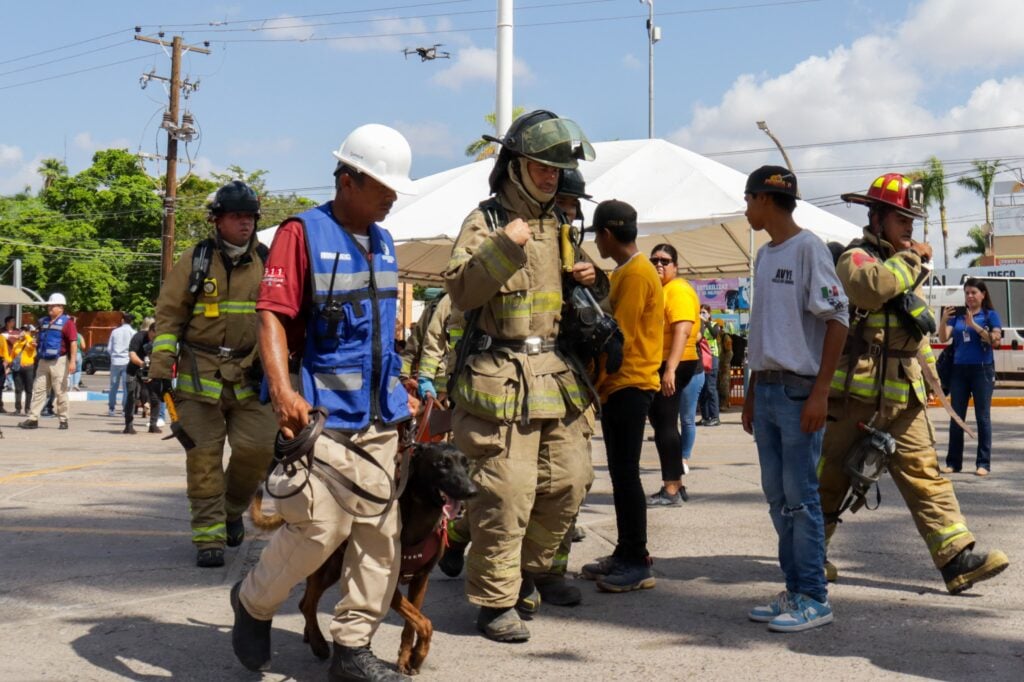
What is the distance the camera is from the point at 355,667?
4.00 meters

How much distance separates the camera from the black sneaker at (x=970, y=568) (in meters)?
5.47

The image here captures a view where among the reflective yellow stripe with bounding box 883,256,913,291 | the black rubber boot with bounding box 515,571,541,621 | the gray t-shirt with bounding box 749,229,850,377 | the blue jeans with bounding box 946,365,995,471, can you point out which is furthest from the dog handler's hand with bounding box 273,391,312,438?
the blue jeans with bounding box 946,365,995,471

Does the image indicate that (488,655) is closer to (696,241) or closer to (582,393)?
(582,393)

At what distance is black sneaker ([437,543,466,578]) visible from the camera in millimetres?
6070

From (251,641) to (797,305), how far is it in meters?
2.69

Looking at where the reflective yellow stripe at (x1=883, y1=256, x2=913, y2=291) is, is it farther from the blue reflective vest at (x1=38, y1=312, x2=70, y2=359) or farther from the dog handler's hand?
the blue reflective vest at (x1=38, y1=312, x2=70, y2=359)

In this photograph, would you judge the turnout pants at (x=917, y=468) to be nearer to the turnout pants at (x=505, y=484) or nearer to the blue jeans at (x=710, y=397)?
the turnout pants at (x=505, y=484)

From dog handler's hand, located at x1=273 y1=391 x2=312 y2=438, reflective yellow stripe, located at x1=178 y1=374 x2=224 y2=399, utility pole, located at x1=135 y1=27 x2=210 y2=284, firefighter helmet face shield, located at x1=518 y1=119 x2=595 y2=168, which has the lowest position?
dog handler's hand, located at x1=273 y1=391 x2=312 y2=438

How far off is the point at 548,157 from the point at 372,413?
141cm

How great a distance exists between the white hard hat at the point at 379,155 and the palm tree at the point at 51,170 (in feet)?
196

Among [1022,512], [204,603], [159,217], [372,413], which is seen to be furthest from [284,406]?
[159,217]

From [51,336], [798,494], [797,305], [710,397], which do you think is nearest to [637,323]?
[797,305]

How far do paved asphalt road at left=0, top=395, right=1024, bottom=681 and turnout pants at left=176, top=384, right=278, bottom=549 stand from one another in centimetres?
28

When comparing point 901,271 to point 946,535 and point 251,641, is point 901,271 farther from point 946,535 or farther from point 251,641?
point 251,641
